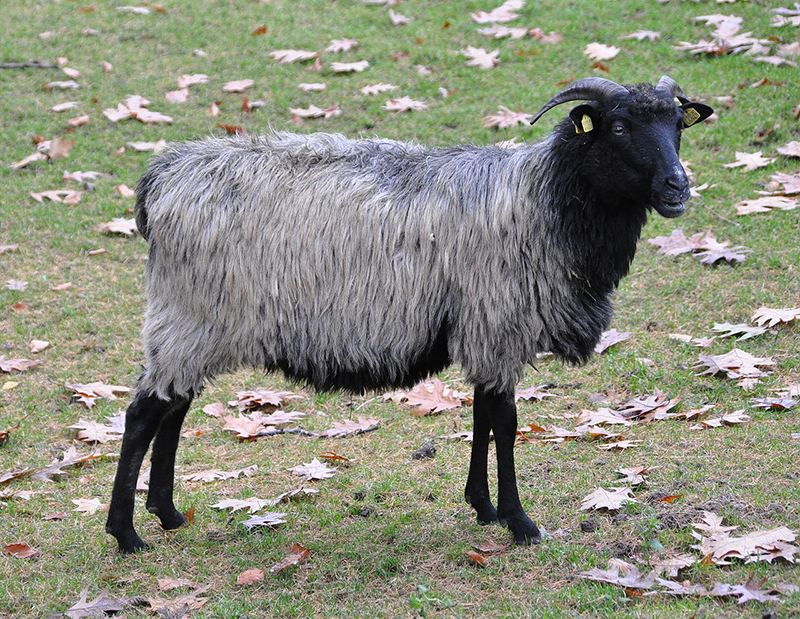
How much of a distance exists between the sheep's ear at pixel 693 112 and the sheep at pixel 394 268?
12 mm

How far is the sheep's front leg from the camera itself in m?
5.39

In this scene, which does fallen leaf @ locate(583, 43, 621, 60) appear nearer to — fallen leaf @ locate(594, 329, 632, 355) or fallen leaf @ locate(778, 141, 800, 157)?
fallen leaf @ locate(778, 141, 800, 157)

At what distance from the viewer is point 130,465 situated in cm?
556

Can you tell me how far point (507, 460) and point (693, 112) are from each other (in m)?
2.28

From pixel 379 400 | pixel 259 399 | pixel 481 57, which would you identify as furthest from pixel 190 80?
pixel 379 400

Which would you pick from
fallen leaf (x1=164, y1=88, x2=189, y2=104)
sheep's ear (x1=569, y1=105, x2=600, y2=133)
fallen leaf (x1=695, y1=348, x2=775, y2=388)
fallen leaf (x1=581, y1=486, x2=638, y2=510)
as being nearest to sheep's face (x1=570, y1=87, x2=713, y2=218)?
sheep's ear (x1=569, y1=105, x2=600, y2=133)

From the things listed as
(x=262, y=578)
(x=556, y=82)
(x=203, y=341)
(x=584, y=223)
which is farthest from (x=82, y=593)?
(x=556, y=82)

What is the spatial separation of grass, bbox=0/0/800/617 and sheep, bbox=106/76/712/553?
0.56 m

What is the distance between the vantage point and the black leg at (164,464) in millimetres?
5805

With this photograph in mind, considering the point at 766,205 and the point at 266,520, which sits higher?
the point at 766,205

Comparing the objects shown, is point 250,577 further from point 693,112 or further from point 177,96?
point 177,96

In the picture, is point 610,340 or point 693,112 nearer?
point 693,112

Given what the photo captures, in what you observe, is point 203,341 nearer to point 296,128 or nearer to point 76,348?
point 76,348

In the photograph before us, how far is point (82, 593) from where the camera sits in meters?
4.90
